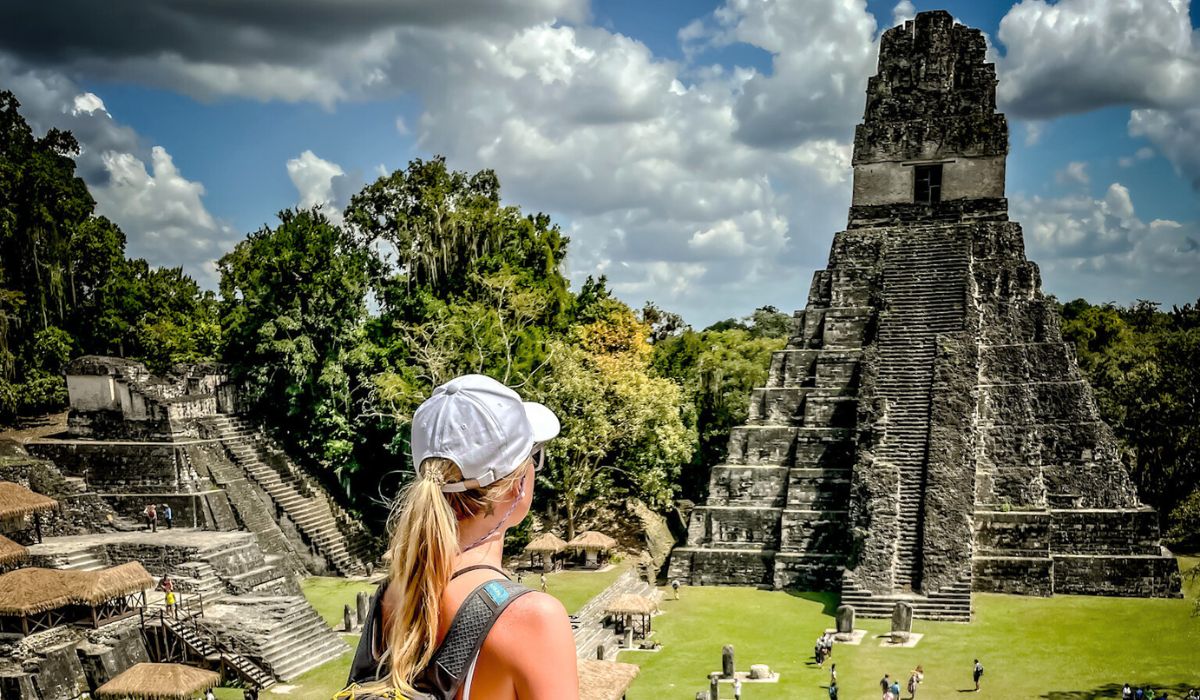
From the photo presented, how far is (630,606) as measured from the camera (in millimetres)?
20984

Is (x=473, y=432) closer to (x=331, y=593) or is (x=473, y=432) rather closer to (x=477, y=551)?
(x=477, y=551)

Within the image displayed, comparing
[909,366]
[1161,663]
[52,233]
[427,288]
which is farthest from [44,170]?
[1161,663]

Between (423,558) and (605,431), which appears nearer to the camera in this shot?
(423,558)

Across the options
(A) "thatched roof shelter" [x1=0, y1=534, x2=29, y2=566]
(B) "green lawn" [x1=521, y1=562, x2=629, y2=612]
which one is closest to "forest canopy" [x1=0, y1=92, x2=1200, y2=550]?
(B) "green lawn" [x1=521, y1=562, x2=629, y2=612]

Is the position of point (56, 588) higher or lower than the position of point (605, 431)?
lower

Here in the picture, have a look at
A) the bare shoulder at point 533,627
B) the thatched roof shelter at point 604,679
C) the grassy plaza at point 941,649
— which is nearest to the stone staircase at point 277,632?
the grassy plaza at point 941,649

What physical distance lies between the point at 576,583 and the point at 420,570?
24466 millimetres

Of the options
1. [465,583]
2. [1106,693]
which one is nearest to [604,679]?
[1106,693]

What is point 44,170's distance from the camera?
31.0m

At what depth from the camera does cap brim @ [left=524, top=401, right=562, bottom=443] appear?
2.53 metres

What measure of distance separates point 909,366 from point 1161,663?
11.0m

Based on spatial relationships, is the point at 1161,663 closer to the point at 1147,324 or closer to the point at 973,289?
the point at 973,289

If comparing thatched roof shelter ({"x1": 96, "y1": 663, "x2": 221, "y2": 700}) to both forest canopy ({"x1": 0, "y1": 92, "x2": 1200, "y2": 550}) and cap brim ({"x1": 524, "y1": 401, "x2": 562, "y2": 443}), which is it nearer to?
forest canopy ({"x1": 0, "y1": 92, "x2": 1200, "y2": 550})

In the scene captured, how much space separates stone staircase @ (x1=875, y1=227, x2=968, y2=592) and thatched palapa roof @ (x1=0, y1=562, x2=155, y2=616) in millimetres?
16739
